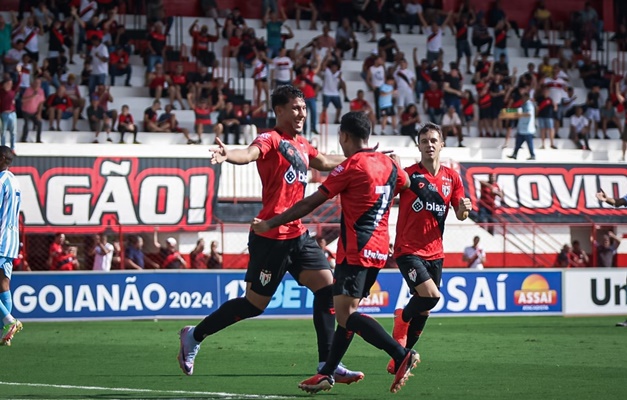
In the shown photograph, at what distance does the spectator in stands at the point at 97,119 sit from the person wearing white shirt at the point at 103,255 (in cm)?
510

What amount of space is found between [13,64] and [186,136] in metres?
4.63

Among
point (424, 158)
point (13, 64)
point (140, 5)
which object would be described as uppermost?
point (140, 5)

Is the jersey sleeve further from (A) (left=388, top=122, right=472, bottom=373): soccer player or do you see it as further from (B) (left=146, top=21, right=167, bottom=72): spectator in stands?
(B) (left=146, top=21, right=167, bottom=72): spectator in stands

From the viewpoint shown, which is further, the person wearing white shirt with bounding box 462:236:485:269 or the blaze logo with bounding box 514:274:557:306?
the person wearing white shirt with bounding box 462:236:485:269

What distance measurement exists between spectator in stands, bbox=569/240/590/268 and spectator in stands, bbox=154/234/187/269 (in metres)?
9.55

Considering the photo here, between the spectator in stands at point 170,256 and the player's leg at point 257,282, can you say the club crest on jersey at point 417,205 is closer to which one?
the player's leg at point 257,282

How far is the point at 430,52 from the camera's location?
3494cm

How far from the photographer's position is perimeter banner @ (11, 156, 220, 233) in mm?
26469

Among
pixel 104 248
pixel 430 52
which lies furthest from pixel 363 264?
pixel 430 52

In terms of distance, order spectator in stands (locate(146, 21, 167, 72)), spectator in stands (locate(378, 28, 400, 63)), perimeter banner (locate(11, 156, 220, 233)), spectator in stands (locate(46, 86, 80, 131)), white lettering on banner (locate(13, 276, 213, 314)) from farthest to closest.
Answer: spectator in stands (locate(378, 28, 400, 63)) < spectator in stands (locate(146, 21, 167, 72)) < spectator in stands (locate(46, 86, 80, 131)) < perimeter banner (locate(11, 156, 220, 233)) < white lettering on banner (locate(13, 276, 213, 314))

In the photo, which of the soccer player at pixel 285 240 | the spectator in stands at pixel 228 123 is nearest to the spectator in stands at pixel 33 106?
the spectator in stands at pixel 228 123

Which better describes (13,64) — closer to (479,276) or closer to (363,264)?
(479,276)

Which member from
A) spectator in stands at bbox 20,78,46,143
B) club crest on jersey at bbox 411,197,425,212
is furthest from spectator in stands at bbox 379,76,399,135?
club crest on jersey at bbox 411,197,425,212

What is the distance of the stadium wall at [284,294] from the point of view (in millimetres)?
21875
